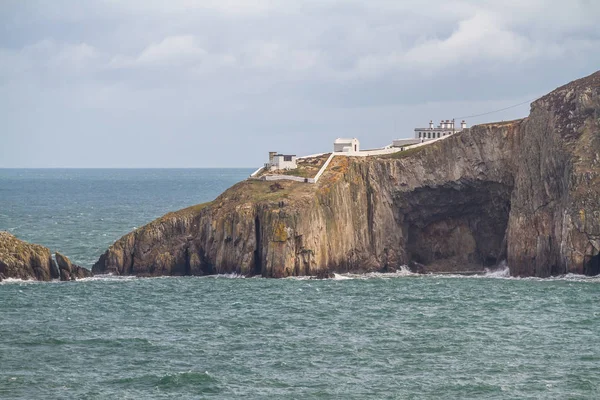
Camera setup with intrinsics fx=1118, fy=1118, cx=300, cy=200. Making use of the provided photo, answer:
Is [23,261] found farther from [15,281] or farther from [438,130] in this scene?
[438,130]

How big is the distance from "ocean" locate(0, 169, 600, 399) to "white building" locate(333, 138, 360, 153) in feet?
75.0

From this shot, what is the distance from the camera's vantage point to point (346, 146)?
142 metres

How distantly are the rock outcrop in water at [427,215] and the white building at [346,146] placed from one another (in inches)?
275

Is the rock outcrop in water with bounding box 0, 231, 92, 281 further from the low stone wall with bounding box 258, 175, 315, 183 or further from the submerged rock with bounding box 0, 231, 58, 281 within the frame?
the low stone wall with bounding box 258, 175, 315, 183

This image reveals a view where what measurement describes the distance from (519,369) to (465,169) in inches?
2182

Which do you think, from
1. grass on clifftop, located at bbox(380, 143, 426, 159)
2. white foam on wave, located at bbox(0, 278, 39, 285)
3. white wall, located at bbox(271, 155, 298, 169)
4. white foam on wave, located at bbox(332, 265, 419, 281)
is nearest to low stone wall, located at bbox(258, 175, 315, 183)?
white wall, located at bbox(271, 155, 298, 169)

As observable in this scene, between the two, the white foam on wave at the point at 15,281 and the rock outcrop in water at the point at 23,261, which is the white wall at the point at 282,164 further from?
the white foam on wave at the point at 15,281

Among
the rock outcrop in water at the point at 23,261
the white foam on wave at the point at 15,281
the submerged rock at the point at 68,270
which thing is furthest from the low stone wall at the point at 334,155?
the white foam on wave at the point at 15,281

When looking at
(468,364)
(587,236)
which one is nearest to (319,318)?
(468,364)

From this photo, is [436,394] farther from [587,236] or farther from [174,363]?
[587,236]

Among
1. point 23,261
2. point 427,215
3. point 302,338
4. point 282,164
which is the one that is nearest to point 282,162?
point 282,164

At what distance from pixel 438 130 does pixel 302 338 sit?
69879mm

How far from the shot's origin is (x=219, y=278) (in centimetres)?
12056

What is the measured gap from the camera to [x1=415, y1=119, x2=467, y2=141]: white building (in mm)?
151125
